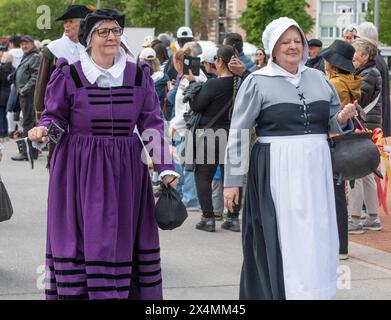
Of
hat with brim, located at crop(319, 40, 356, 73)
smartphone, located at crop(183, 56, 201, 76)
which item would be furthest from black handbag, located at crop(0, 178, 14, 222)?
smartphone, located at crop(183, 56, 201, 76)

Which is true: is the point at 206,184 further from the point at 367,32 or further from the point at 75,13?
the point at 75,13

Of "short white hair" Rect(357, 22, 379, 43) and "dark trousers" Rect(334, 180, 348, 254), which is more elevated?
"short white hair" Rect(357, 22, 379, 43)

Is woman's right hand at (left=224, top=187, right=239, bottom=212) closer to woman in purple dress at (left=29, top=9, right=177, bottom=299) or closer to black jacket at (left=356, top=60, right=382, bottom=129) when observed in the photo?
woman in purple dress at (left=29, top=9, right=177, bottom=299)

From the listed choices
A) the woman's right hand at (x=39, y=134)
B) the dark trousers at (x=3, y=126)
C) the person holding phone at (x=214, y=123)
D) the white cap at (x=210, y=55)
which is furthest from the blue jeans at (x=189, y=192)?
the dark trousers at (x=3, y=126)

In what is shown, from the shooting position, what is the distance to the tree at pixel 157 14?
57906 millimetres

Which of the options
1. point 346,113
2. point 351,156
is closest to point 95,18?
point 346,113

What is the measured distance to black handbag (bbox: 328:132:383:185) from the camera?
5.90m

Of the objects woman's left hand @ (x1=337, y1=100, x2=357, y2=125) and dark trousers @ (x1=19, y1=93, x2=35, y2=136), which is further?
dark trousers @ (x1=19, y1=93, x2=35, y2=136)

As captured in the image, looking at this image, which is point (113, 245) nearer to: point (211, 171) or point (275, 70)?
point (275, 70)

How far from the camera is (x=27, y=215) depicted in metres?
10.4

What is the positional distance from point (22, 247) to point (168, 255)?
1293 mm

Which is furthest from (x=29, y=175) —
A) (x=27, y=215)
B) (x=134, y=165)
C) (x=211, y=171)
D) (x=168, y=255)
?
(x=134, y=165)

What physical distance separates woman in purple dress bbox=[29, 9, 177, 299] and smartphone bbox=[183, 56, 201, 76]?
14.9 feet

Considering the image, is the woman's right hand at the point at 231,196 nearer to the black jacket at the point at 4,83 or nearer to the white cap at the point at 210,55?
the white cap at the point at 210,55
